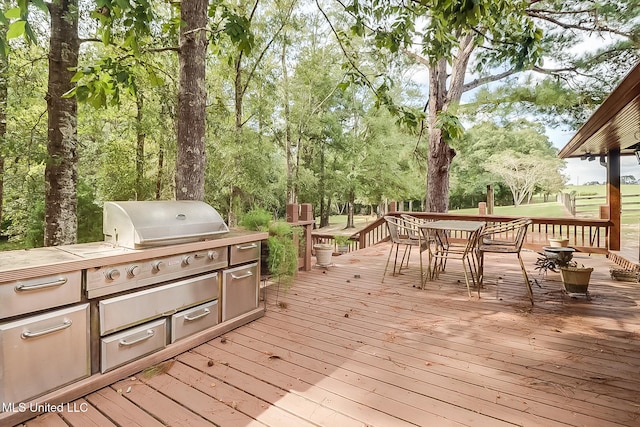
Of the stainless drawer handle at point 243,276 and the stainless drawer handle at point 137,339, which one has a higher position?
the stainless drawer handle at point 243,276

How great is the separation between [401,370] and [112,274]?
75.4 inches

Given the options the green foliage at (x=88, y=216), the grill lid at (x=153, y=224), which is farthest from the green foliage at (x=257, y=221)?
the green foliage at (x=88, y=216)

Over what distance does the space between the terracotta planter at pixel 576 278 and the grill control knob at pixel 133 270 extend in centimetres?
432

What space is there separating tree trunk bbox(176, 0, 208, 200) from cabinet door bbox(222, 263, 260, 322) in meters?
1.16

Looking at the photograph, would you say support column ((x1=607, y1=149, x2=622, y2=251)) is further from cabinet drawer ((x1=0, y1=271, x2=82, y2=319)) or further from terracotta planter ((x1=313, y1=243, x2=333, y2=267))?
cabinet drawer ((x1=0, y1=271, x2=82, y2=319))

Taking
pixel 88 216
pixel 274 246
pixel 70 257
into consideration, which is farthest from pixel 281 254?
pixel 88 216

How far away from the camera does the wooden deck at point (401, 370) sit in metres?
1.68

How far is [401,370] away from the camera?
7.02 feet

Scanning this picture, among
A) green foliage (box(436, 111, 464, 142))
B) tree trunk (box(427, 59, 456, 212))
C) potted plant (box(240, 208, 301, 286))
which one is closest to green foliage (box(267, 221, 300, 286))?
potted plant (box(240, 208, 301, 286))

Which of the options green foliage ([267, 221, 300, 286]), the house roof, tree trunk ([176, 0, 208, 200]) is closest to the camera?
the house roof

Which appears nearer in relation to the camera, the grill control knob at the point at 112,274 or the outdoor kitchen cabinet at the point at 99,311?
the outdoor kitchen cabinet at the point at 99,311

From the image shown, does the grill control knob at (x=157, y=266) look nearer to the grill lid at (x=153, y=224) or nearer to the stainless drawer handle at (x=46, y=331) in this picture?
the grill lid at (x=153, y=224)

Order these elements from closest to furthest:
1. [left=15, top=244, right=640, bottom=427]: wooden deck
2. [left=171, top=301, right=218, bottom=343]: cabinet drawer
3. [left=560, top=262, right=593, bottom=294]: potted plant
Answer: [left=15, top=244, right=640, bottom=427]: wooden deck < [left=171, top=301, right=218, bottom=343]: cabinet drawer < [left=560, top=262, right=593, bottom=294]: potted plant

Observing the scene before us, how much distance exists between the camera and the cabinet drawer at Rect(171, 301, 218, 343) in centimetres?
228
